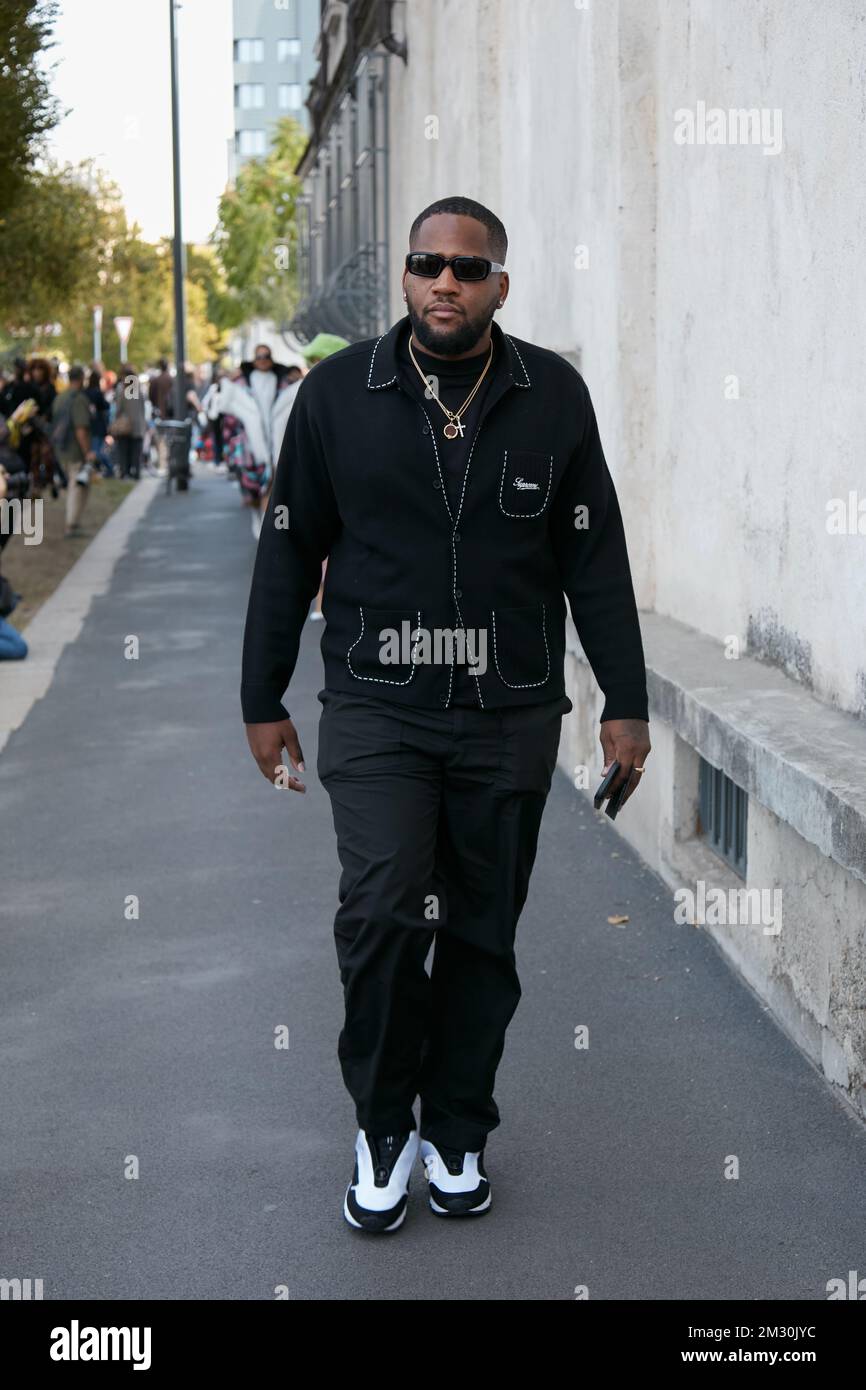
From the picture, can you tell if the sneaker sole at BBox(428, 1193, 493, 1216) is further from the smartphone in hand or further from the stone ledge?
the stone ledge

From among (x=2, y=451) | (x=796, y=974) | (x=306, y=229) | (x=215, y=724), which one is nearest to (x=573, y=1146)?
(x=796, y=974)

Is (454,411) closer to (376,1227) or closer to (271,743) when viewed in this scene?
(271,743)

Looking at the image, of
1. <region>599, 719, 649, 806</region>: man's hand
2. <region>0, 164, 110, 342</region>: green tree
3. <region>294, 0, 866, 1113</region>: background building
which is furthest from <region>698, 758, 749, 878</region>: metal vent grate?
<region>0, 164, 110, 342</region>: green tree

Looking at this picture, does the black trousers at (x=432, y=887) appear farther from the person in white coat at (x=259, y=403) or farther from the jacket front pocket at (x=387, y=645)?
the person in white coat at (x=259, y=403)

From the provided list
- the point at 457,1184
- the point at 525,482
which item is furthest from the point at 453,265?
the point at 457,1184

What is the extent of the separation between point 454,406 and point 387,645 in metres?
0.51

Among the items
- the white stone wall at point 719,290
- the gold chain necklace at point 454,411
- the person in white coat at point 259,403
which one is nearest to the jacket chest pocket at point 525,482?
the gold chain necklace at point 454,411

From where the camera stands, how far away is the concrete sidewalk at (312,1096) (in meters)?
4.04

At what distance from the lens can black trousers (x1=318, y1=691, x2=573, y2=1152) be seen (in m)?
4.05

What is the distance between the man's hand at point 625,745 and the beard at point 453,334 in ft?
2.79

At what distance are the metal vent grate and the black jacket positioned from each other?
2.07m

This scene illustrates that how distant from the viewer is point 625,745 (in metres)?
4.20

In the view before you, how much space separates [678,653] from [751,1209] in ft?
9.38

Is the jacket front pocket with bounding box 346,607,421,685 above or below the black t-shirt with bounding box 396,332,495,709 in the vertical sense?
below
